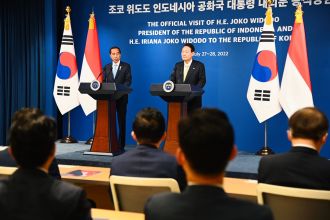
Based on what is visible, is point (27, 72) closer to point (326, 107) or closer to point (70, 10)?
point (70, 10)

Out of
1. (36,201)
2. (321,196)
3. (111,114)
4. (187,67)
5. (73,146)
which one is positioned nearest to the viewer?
(36,201)

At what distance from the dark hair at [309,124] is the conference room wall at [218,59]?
4.24 m

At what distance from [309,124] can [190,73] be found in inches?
144

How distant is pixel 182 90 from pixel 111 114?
0.94 meters

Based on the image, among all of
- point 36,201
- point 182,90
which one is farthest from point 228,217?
point 182,90

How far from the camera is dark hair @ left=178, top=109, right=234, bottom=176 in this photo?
128 cm

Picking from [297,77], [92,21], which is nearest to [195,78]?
[297,77]

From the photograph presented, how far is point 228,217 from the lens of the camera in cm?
128

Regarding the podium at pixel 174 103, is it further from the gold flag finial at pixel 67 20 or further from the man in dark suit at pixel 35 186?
the man in dark suit at pixel 35 186

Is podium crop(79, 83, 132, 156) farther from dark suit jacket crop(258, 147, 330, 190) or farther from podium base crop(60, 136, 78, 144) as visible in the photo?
dark suit jacket crop(258, 147, 330, 190)

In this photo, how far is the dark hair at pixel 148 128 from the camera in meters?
2.61

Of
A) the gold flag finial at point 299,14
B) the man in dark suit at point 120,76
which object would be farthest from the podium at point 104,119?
the gold flag finial at point 299,14

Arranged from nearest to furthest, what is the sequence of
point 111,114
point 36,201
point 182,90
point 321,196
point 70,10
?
1. point 36,201
2. point 321,196
3. point 182,90
4. point 111,114
5. point 70,10

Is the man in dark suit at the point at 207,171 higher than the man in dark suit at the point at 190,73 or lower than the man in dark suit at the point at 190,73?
lower
